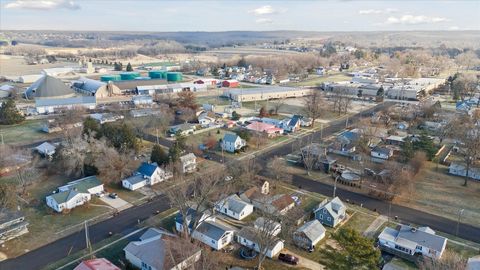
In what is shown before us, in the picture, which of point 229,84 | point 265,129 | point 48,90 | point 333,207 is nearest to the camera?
point 333,207

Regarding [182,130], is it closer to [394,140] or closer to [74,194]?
[74,194]

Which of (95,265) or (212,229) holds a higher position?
(95,265)

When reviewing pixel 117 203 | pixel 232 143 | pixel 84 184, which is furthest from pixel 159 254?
pixel 232 143

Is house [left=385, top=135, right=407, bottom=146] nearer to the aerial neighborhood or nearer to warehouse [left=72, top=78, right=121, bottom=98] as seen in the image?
the aerial neighborhood

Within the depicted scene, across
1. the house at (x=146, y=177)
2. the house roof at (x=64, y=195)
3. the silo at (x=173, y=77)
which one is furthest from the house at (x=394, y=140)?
the silo at (x=173, y=77)

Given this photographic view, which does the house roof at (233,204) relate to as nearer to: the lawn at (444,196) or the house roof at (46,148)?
the lawn at (444,196)

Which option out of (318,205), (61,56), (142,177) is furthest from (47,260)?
(61,56)
